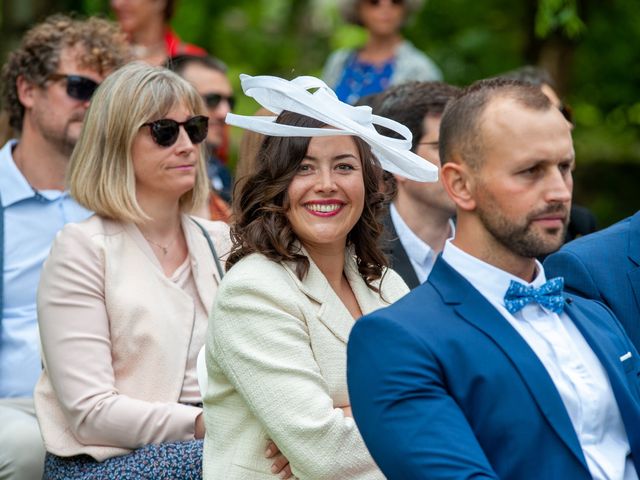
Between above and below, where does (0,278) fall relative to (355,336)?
below

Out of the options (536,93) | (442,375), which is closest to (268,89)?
(536,93)

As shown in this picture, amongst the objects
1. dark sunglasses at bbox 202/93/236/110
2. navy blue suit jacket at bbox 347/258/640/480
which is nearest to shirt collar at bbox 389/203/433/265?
dark sunglasses at bbox 202/93/236/110

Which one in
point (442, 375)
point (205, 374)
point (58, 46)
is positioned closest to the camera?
point (442, 375)

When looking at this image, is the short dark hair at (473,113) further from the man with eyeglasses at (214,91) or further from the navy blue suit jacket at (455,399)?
the man with eyeglasses at (214,91)

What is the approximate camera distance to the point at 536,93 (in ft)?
9.84

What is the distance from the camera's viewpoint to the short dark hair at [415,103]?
17.6 ft

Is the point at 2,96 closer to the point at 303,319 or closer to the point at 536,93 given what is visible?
the point at 303,319

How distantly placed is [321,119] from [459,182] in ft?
2.28

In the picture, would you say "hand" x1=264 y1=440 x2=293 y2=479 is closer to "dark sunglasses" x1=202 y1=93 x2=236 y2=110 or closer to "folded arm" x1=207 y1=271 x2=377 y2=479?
"folded arm" x1=207 y1=271 x2=377 y2=479

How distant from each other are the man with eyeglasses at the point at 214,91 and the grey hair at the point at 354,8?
1029 millimetres

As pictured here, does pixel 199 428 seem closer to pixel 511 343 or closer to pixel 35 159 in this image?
pixel 511 343

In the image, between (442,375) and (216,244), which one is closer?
(442,375)

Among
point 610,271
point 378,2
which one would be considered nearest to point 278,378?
point 610,271

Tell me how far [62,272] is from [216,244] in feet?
2.55
